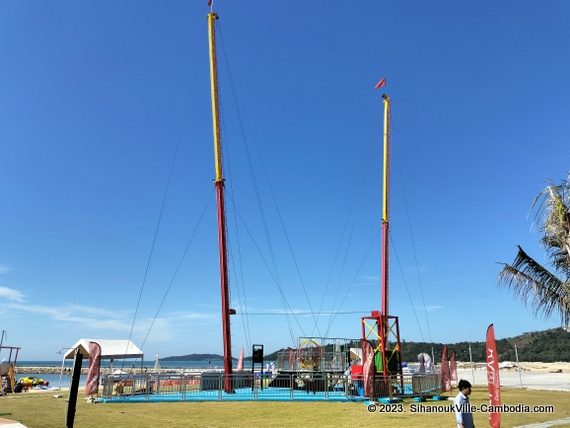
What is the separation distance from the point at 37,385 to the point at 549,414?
184 ft

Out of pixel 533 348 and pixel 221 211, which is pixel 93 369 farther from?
pixel 533 348

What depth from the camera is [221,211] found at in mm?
29531

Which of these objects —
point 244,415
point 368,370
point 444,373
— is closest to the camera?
point 244,415

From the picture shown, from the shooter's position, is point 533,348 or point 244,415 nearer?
point 244,415

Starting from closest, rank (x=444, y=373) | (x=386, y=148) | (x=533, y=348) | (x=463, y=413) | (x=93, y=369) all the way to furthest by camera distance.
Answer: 1. (x=463, y=413)
2. (x=93, y=369)
3. (x=444, y=373)
4. (x=386, y=148)
5. (x=533, y=348)

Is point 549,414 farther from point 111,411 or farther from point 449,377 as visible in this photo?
point 111,411

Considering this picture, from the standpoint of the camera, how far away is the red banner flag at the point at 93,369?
78.8 ft

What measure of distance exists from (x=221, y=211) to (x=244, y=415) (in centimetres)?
1416

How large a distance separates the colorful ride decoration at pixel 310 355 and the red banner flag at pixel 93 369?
495 inches

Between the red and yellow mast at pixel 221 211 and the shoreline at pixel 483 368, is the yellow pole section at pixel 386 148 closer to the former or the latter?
the red and yellow mast at pixel 221 211

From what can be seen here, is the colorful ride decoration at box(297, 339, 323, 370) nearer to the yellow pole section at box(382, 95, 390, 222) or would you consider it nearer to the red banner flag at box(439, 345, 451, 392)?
the red banner flag at box(439, 345, 451, 392)

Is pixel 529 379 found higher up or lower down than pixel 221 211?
lower down

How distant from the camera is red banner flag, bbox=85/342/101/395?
24.0 meters

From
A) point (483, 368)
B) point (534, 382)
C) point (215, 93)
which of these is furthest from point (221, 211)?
point (483, 368)
